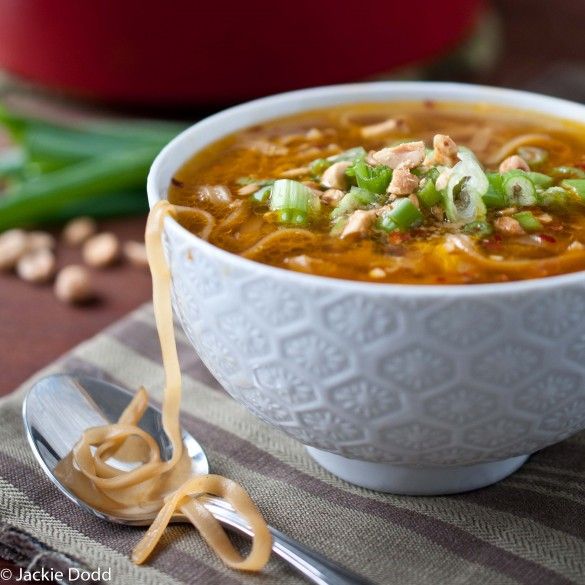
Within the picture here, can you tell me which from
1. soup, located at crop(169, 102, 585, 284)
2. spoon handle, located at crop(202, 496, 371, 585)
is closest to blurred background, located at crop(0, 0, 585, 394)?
soup, located at crop(169, 102, 585, 284)

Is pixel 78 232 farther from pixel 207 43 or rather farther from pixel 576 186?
pixel 576 186

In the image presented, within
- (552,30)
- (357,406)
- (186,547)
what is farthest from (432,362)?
(552,30)

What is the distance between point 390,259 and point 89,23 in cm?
213

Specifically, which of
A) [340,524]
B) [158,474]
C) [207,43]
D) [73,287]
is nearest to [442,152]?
[340,524]

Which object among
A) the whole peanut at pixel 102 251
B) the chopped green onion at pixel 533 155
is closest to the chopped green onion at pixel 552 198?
the chopped green onion at pixel 533 155

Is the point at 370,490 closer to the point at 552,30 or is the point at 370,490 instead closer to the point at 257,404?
the point at 257,404

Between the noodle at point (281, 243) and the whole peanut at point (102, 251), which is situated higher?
the noodle at point (281, 243)

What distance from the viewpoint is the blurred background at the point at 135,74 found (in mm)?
3406

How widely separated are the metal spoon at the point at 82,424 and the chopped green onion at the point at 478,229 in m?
0.67

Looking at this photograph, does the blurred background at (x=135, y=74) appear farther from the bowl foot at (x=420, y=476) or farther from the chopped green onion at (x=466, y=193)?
the chopped green onion at (x=466, y=193)

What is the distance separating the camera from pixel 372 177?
2.02 m

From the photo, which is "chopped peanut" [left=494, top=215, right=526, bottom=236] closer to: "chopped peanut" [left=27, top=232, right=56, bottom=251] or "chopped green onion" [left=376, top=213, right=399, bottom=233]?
"chopped green onion" [left=376, top=213, right=399, bottom=233]

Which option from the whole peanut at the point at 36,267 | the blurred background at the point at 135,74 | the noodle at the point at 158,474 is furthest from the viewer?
the blurred background at the point at 135,74

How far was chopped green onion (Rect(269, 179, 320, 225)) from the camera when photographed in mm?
1965
